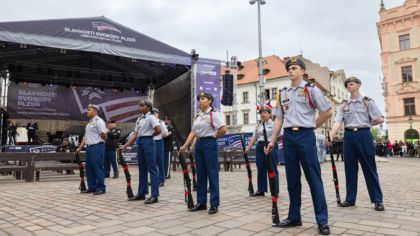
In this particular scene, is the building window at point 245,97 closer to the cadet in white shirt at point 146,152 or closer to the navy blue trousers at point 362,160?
the cadet in white shirt at point 146,152

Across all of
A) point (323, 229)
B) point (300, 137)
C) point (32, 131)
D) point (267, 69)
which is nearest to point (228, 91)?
point (32, 131)

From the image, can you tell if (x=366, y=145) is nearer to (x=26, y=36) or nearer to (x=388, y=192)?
(x=388, y=192)

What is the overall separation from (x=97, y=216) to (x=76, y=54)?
13.4m

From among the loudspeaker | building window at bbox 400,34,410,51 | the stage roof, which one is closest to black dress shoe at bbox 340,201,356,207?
→ the stage roof

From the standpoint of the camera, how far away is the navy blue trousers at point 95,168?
23.8 ft

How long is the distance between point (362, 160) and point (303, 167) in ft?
5.72

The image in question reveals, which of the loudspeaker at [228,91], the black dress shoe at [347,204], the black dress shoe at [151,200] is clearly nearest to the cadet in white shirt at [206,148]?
the black dress shoe at [151,200]

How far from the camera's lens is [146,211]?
5176 mm

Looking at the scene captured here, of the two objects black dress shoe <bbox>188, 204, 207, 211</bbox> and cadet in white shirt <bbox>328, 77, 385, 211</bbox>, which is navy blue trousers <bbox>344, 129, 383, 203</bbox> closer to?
cadet in white shirt <bbox>328, 77, 385, 211</bbox>

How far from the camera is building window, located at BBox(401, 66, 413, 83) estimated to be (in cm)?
4009

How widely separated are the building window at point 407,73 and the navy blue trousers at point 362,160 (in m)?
40.8

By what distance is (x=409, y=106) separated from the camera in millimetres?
39688

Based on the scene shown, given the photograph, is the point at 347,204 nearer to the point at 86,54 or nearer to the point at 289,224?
the point at 289,224

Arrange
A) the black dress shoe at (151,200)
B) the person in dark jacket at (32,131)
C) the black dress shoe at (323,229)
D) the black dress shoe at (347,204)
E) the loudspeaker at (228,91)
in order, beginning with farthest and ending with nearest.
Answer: the person in dark jacket at (32,131) < the loudspeaker at (228,91) < the black dress shoe at (151,200) < the black dress shoe at (347,204) < the black dress shoe at (323,229)
